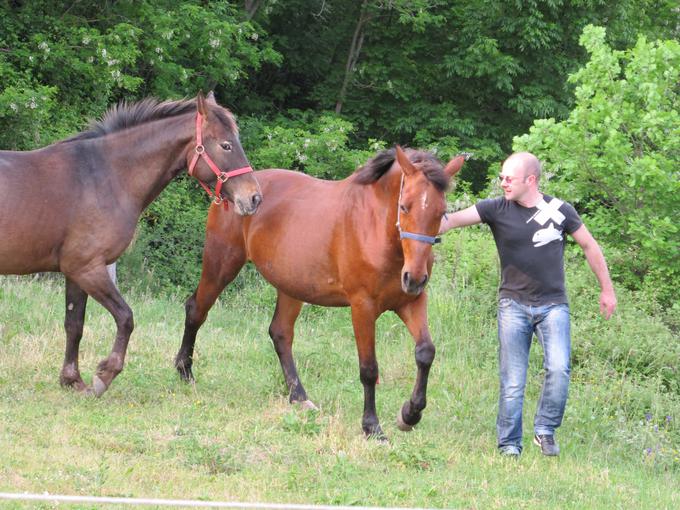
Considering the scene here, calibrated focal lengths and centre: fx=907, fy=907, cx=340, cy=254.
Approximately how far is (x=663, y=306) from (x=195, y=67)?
41.3 ft

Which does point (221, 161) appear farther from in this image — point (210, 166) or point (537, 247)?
point (537, 247)

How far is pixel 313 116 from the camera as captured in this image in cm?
2206

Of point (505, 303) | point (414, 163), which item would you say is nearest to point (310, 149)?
point (414, 163)

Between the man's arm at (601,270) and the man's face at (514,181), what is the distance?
0.48 metres

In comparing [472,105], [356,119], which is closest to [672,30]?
[472,105]

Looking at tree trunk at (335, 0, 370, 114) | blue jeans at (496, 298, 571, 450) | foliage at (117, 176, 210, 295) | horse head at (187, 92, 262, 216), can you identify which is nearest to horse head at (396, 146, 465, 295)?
blue jeans at (496, 298, 571, 450)

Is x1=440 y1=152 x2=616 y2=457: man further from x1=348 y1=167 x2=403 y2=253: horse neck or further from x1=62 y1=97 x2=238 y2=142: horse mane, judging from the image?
x1=62 y1=97 x2=238 y2=142: horse mane

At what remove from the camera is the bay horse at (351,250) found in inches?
241

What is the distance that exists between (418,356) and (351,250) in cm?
96

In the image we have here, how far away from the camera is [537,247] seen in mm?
6270

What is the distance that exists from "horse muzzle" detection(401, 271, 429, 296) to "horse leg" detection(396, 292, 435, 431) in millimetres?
578

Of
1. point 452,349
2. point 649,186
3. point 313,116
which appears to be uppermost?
point 313,116

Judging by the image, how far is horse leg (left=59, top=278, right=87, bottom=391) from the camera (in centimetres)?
778

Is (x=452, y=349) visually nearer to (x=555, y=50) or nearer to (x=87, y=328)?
(x=87, y=328)
